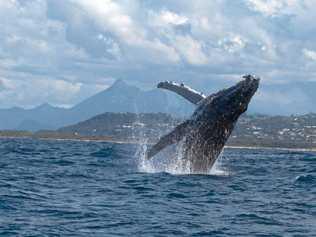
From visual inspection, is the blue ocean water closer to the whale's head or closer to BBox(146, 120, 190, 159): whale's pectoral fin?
BBox(146, 120, 190, 159): whale's pectoral fin

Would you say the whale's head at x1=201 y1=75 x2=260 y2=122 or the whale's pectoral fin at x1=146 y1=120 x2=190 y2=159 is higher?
the whale's head at x1=201 y1=75 x2=260 y2=122

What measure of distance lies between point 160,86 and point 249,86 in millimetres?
3635

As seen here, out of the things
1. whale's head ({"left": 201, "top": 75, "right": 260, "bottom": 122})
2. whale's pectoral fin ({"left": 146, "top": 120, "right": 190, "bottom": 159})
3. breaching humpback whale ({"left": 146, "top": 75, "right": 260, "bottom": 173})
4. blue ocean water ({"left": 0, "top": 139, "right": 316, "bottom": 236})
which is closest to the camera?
blue ocean water ({"left": 0, "top": 139, "right": 316, "bottom": 236})

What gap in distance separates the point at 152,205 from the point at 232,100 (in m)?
6.79

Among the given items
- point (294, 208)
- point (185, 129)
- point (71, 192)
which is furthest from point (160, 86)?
point (294, 208)

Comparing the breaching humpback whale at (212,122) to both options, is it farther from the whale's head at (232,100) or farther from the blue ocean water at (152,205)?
the blue ocean water at (152,205)

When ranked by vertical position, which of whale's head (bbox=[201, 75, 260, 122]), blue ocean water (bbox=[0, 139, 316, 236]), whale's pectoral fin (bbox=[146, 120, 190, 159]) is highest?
whale's head (bbox=[201, 75, 260, 122])

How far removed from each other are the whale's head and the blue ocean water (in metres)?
2.12

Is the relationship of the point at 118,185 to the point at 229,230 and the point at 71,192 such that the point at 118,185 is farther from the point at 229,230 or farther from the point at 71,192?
the point at 229,230

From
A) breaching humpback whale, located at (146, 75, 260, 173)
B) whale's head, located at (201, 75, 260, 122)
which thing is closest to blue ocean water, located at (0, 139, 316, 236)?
breaching humpback whale, located at (146, 75, 260, 173)

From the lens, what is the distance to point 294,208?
1759 centimetres

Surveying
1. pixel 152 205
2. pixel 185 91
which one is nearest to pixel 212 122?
pixel 185 91

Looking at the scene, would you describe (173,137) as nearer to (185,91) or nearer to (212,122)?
(212,122)

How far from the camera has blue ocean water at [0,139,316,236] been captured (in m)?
14.3
